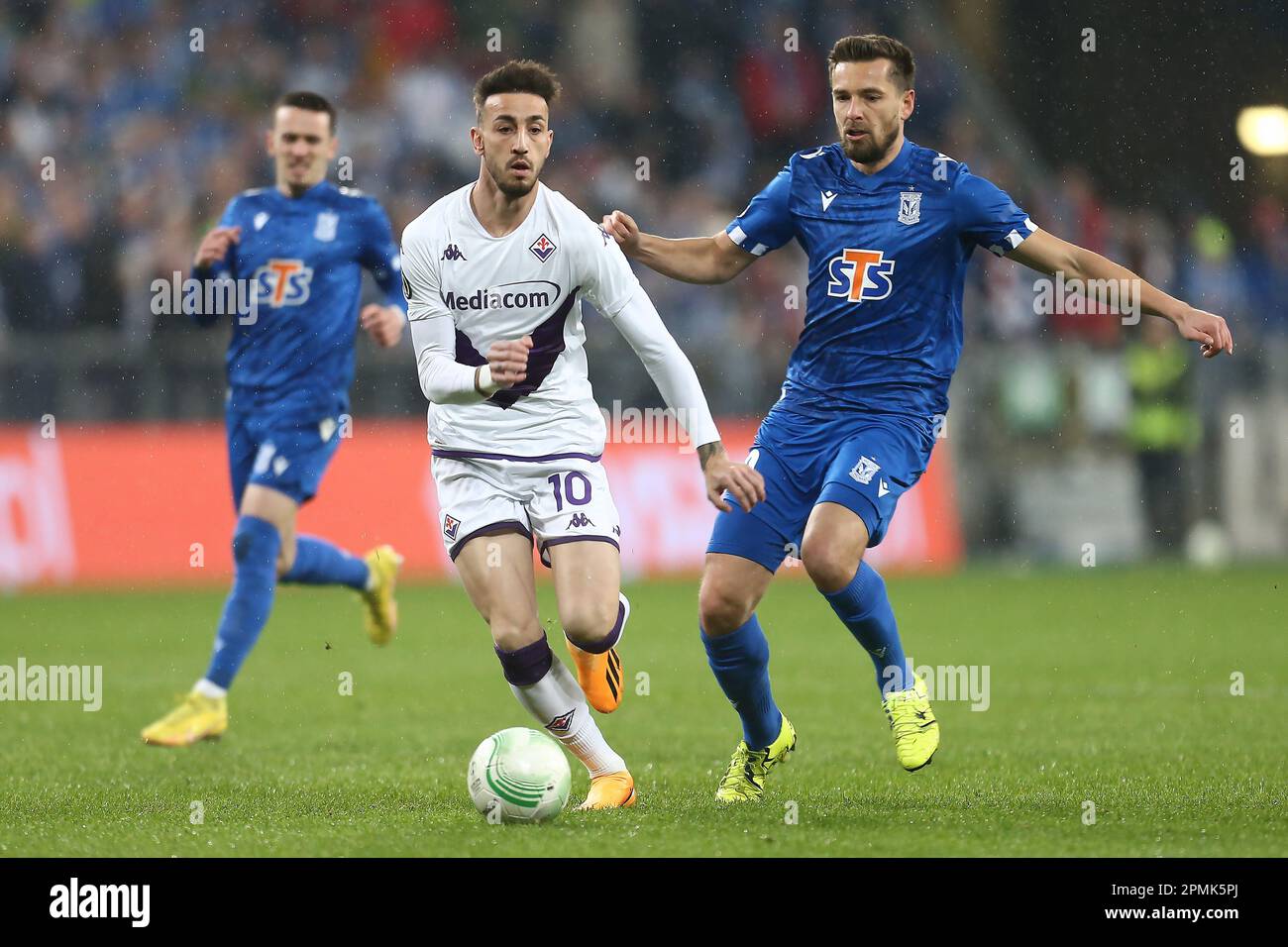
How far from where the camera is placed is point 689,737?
8.11 m

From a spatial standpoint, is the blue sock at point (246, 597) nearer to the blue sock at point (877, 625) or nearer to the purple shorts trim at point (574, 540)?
the purple shorts trim at point (574, 540)

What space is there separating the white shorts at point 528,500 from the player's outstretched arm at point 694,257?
85 cm

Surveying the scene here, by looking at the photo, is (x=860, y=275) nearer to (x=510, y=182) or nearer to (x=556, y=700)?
(x=510, y=182)

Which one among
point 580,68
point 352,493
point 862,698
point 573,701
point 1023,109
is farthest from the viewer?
point 1023,109

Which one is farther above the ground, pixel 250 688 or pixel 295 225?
pixel 295 225

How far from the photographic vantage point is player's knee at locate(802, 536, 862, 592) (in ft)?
20.2

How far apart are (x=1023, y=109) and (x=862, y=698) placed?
1302 cm

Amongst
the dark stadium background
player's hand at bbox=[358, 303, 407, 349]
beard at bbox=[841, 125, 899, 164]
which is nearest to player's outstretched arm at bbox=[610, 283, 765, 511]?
beard at bbox=[841, 125, 899, 164]

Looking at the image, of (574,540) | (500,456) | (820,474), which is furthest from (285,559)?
(820,474)

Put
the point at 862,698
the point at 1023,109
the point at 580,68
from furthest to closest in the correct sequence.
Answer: the point at 1023,109, the point at 580,68, the point at 862,698

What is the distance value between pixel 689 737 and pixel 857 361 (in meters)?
2.31

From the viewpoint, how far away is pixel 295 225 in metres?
8.71


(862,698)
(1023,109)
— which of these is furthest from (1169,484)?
(862,698)

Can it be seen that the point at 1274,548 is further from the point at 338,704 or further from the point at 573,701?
the point at 573,701
